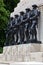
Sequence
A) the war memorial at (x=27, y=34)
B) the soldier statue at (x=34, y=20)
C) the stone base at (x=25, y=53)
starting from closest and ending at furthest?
the stone base at (x=25, y=53) → the war memorial at (x=27, y=34) → the soldier statue at (x=34, y=20)

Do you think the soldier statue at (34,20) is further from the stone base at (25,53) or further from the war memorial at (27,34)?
the stone base at (25,53)

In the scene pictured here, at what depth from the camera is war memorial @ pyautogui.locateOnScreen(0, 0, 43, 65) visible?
615 inches

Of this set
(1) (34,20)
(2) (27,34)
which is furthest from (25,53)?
(1) (34,20)

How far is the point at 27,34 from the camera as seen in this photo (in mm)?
16781

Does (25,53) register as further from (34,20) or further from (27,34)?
(34,20)

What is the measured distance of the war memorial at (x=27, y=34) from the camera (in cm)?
1562

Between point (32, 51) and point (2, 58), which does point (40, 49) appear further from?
point (2, 58)

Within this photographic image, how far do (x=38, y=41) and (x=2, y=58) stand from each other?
329 cm

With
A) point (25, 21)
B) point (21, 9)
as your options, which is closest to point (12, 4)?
point (21, 9)

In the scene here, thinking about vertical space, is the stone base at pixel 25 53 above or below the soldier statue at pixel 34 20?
below

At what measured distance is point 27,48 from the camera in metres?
15.6

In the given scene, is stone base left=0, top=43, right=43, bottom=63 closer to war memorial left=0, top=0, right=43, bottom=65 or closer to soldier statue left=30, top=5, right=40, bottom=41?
war memorial left=0, top=0, right=43, bottom=65

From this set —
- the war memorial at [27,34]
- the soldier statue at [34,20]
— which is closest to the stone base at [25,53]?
the war memorial at [27,34]

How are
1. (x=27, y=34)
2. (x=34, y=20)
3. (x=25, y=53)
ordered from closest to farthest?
1. (x=25, y=53)
2. (x=34, y=20)
3. (x=27, y=34)
